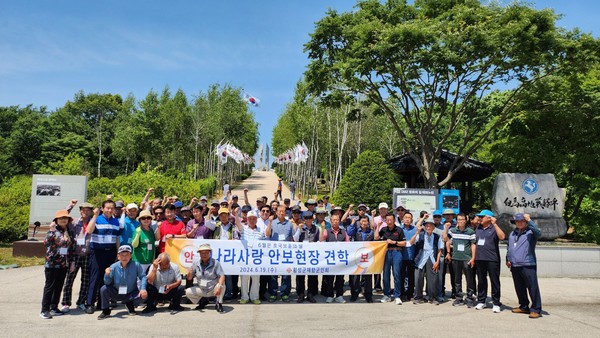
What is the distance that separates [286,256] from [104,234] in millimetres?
3183

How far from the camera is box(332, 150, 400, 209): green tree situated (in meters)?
20.3

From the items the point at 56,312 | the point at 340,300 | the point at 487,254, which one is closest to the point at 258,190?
the point at 340,300

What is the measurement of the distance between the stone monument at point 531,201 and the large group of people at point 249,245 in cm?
541

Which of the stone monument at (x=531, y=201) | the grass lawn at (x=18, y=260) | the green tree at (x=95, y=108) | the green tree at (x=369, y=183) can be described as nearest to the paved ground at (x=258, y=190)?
the green tree at (x=369, y=183)

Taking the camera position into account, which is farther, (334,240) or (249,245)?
(334,240)

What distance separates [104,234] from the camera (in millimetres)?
7191

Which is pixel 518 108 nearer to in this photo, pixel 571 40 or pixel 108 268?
pixel 571 40

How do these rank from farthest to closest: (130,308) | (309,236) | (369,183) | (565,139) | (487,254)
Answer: (369,183) < (565,139) < (309,236) < (487,254) < (130,308)

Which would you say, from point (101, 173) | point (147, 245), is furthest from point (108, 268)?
point (101, 173)

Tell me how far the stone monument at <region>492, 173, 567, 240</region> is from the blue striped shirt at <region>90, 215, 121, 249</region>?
37.1ft

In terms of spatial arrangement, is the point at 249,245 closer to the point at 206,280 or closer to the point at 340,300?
the point at 206,280

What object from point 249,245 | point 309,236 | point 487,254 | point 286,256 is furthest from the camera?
point 309,236

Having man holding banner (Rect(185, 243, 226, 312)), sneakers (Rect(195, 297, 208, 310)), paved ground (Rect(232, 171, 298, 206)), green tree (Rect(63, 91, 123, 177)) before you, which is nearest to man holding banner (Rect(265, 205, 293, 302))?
man holding banner (Rect(185, 243, 226, 312))

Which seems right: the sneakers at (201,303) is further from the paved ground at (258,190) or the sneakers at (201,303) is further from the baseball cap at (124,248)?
the paved ground at (258,190)
